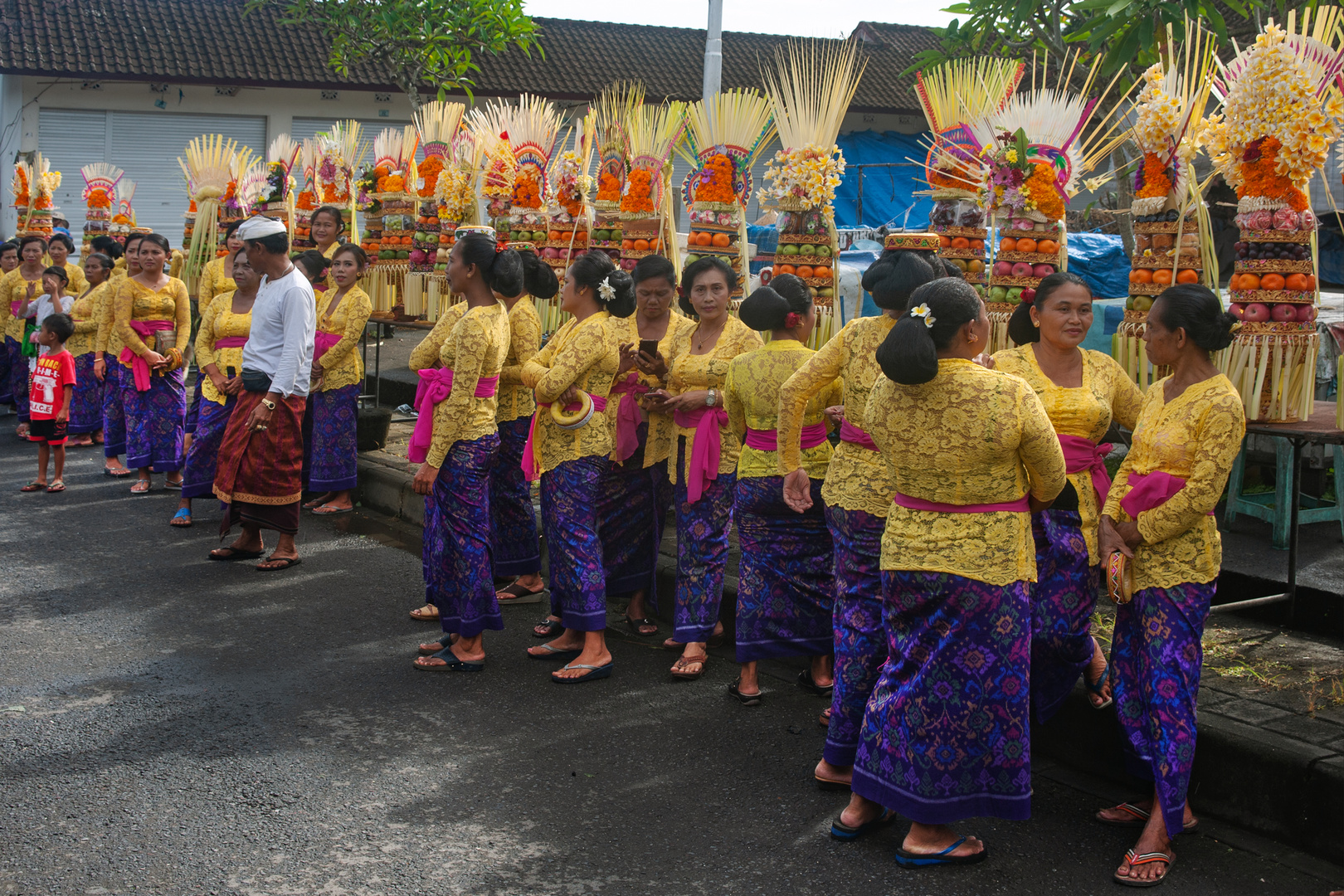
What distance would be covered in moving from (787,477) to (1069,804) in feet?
4.49

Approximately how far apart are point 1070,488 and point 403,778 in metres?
2.38

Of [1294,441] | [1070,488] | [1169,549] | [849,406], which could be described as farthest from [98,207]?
[1169,549]

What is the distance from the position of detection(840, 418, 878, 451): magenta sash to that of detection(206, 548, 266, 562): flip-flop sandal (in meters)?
3.87

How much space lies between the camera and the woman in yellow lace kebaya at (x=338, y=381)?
750 centimetres

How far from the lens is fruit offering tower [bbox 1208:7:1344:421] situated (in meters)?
4.39

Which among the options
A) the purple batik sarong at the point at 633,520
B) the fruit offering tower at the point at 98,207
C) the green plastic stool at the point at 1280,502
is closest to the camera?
the purple batik sarong at the point at 633,520

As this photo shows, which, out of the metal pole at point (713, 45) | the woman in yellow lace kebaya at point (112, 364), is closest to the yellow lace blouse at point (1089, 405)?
the woman in yellow lace kebaya at point (112, 364)

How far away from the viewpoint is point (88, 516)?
24.1ft

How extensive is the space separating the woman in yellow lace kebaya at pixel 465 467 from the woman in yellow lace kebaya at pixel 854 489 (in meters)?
1.37

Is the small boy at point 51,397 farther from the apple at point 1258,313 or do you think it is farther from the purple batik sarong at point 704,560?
the apple at point 1258,313

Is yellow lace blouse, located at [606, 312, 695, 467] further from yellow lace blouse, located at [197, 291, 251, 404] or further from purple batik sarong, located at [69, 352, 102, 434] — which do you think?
purple batik sarong, located at [69, 352, 102, 434]

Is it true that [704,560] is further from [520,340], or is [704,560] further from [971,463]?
[971,463]

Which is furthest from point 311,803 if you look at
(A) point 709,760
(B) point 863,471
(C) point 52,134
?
(C) point 52,134

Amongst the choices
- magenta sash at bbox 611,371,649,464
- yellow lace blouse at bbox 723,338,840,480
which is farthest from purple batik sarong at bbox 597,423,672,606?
yellow lace blouse at bbox 723,338,840,480
